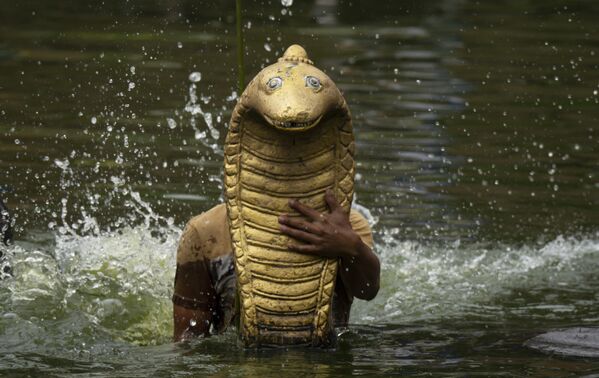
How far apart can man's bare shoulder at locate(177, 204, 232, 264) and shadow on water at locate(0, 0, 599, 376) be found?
41 cm

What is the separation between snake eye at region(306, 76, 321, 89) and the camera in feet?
19.1

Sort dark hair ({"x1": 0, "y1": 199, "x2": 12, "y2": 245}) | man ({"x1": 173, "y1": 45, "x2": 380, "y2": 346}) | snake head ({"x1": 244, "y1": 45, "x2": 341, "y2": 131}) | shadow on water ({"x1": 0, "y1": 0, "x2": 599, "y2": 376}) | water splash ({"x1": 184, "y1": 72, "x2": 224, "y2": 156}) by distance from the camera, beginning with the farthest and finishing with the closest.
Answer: water splash ({"x1": 184, "y1": 72, "x2": 224, "y2": 156}) → dark hair ({"x1": 0, "y1": 199, "x2": 12, "y2": 245}) → shadow on water ({"x1": 0, "y1": 0, "x2": 599, "y2": 376}) → man ({"x1": 173, "y1": 45, "x2": 380, "y2": 346}) → snake head ({"x1": 244, "y1": 45, "x2": 341, "y2": 131})

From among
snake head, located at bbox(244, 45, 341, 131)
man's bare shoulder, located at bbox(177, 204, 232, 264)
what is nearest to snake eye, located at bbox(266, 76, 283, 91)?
snake head, located at bbox(244, 45, 341, 131)

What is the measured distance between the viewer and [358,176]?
36.9ft

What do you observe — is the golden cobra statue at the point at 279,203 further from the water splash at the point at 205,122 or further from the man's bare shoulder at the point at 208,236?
the water splash at the point at 205,122

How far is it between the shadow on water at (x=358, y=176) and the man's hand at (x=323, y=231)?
48 cm

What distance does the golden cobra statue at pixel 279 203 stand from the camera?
603 cm

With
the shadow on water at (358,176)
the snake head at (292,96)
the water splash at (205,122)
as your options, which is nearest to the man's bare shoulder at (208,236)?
the shadow on water at (358,176)

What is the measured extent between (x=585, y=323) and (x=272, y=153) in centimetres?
259

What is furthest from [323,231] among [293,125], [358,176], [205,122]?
[205,122]

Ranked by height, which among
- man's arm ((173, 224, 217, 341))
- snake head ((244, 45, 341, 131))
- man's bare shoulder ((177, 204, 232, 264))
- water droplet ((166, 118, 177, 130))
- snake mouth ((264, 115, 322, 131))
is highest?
water droplet ((166, 118, 177, 130))

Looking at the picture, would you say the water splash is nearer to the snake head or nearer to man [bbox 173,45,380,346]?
man [bbox 173,45,380,346]

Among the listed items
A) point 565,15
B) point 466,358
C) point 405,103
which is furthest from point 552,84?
point 466,358

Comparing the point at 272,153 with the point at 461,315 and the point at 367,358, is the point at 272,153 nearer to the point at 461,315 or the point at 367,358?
the point at 367,358
